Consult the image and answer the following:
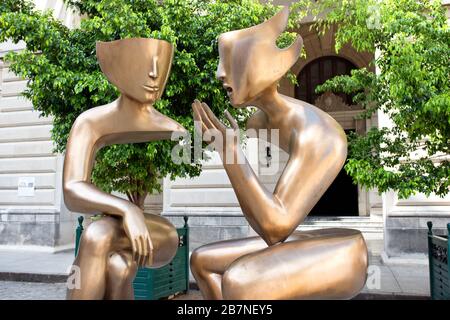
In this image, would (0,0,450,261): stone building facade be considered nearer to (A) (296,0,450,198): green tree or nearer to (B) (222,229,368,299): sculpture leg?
(A) (296,0,450,198): green tree

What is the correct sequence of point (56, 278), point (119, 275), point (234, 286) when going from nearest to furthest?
point (234, 286), point (119, 275), point (56, 278)

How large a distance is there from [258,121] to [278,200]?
64 centimetres

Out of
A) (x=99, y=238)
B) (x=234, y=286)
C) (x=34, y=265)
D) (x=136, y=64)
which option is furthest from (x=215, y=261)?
(x=34, y=265)

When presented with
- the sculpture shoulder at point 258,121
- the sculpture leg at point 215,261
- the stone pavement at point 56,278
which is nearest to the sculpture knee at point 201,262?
the sculpture leg at point 215,261

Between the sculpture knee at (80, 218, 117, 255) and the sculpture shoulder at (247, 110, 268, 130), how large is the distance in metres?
0.98

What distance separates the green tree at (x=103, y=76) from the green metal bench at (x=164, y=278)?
105 centimetres

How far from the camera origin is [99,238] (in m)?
1.96

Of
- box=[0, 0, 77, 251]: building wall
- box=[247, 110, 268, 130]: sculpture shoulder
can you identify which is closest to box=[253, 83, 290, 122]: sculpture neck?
box=[247, 110, 268, 130]: sculpture shoulder

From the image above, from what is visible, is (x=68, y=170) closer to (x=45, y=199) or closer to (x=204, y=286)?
(x=204, y=286)

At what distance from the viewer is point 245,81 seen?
2070 millimetres

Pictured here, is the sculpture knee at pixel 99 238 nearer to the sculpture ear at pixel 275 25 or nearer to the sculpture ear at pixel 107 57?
the sculpture ear at pixel 107 57

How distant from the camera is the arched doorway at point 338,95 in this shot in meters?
13.5

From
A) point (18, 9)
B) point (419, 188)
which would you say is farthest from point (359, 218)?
point (18, 9)

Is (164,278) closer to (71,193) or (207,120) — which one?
(71,193)
